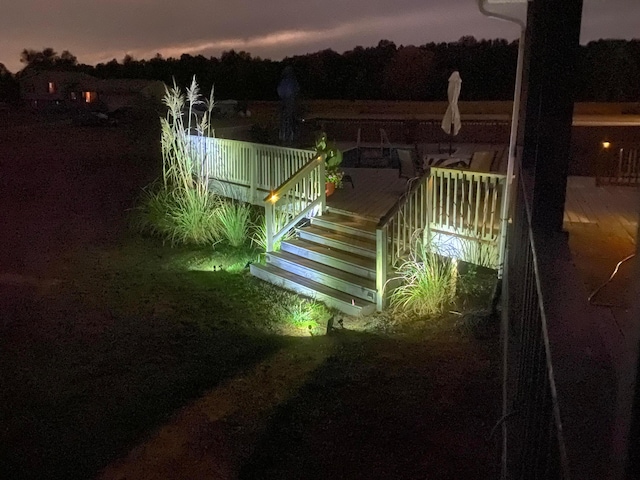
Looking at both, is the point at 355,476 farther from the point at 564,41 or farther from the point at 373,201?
the point at 373,201

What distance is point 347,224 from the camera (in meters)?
9.15

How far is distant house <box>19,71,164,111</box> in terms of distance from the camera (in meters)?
36.0

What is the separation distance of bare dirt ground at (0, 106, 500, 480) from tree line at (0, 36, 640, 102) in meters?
16.3

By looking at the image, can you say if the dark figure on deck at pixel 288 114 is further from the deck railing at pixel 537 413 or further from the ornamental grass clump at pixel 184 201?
the deck railing at pixel 537 413

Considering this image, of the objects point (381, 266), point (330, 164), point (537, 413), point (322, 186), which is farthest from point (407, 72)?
point (537, 413)

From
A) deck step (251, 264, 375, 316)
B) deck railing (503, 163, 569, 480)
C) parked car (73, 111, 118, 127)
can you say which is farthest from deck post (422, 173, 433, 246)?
parked car (73, 111, 118, 127)

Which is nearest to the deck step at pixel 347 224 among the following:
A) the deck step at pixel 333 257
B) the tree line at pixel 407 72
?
the deck step at pixel 333 257

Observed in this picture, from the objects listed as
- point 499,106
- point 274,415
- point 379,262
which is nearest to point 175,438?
point 274,415

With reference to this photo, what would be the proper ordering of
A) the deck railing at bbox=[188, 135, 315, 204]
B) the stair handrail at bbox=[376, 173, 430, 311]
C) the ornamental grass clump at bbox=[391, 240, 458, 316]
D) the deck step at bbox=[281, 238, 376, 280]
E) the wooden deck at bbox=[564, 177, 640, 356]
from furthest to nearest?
the deck railing at bbox=[188, 135, 315, 204]
the deck step at bbox=[281, 238, 376, 280]
the stair handrail at bbox=[376, 173, 430, 311]
the ornamental grass clump at bbox=[391, 240, 458, 316]
the wooden deck at bbox=[564, 177, 640, 356]

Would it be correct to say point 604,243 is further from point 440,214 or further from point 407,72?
point 407,72

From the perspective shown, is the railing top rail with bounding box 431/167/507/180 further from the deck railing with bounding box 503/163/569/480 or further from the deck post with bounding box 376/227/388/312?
the deck railing with bounding box 503/163/569/480

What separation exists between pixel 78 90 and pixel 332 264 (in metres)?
34.0

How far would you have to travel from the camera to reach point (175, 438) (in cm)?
527

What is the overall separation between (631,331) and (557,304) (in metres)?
1.87
